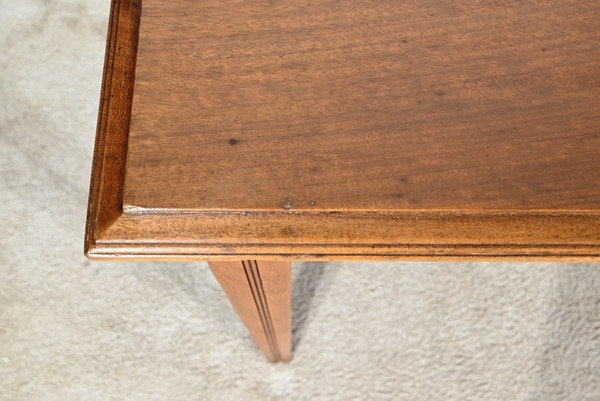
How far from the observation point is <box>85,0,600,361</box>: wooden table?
37cm

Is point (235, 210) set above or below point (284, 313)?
above

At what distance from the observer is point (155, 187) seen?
373mm

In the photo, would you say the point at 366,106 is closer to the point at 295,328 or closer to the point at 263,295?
the point at 263,295

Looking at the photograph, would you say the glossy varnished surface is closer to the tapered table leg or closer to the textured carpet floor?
the tapered table leg

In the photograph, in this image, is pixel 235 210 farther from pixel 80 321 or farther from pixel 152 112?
pixel 80 321

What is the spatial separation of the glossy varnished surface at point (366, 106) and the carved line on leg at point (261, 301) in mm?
102

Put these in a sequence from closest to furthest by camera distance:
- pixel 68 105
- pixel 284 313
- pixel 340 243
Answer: pixel 340 243 < pixel 284 313 < pixel 68 105

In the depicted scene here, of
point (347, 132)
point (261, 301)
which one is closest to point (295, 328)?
point (261, 301)

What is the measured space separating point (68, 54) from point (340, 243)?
910 mm

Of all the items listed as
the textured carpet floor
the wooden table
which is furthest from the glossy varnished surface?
the textured carpet floor

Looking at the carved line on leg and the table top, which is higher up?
the table top

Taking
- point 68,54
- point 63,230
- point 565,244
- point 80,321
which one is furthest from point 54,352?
point 565,244

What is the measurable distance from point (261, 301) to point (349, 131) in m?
0.25

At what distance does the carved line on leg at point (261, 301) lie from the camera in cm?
45
